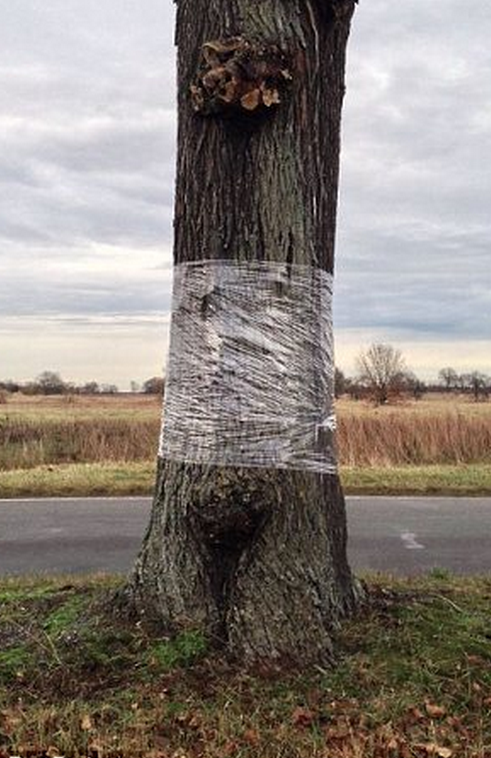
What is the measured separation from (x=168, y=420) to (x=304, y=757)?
1712mm

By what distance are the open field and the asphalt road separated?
0.82 metres

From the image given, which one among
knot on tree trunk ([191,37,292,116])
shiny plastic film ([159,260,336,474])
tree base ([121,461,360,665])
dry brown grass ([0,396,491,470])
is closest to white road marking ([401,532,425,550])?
tree base ([121,461,360,665])

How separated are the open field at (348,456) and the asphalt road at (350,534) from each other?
2.71 ft

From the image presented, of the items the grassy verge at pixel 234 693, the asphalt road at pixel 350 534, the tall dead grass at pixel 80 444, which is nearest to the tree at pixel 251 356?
the grassy verge at pixel 234 693

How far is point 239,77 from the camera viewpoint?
3.74 metres

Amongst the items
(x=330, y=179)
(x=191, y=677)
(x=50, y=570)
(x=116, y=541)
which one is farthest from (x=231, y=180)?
(x=116, y=541)

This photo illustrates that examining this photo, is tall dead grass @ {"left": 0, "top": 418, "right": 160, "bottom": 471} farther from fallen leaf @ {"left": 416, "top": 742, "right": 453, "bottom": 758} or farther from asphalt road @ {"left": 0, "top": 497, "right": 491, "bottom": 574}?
fallen leaf @ {"left": 416, "top": 742, "right": 453, "bottom": 758}

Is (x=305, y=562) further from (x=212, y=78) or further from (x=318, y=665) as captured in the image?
(x=212, y=78)

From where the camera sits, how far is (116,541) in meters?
8.23

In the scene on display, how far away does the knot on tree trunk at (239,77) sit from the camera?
372 centimetres

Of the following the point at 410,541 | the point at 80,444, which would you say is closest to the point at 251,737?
the point at 410,541

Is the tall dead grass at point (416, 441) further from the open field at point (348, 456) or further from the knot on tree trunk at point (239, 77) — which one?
the knot on tree trunk at point (239, 77)

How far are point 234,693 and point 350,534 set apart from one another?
16.6 ft

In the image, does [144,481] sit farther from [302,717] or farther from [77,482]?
[302,717]
